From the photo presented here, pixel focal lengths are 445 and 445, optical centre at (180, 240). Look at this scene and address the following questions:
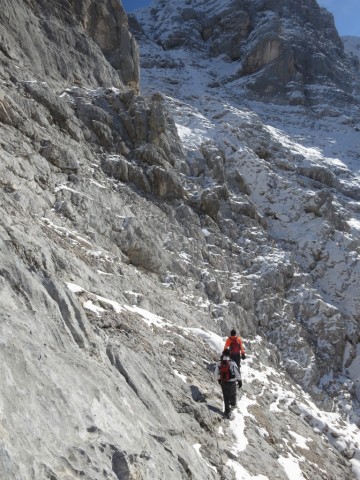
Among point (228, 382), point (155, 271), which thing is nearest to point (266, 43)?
point (155, 271)

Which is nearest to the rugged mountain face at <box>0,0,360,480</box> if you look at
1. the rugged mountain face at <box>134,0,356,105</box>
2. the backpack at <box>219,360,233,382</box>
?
the backpack at <box>219,360,233,382</box>

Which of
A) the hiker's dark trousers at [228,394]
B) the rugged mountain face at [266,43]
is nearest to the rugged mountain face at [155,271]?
the hiker's dark trousers at [228,394]

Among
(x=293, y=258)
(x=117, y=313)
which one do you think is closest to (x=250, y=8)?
(x=293, y=258)

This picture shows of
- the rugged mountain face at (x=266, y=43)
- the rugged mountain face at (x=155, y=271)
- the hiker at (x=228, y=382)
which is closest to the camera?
the rugged mountain face at (x=155, y=271)

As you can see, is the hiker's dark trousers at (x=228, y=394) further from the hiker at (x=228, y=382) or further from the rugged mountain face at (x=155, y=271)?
the rugged mountain face at (x=155, y=271)

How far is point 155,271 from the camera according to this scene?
60.7ft

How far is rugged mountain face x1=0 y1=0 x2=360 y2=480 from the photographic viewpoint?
19.9 feet

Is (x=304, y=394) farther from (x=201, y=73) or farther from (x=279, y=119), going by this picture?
(x=201, y=73)

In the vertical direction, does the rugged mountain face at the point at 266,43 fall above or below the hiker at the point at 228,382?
above

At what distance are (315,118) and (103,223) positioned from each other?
3766 cm

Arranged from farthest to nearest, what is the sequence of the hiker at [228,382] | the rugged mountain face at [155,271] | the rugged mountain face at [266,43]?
the rugged mountain face at [266,43], the hiker at [228,382], the rugged mountain face at [155,271]

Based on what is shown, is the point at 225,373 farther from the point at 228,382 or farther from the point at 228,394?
the point at 228,394

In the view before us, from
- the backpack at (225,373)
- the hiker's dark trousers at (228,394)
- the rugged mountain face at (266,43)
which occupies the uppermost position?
the rugged mountain face at (266,43)

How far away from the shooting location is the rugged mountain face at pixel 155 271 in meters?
6.05
